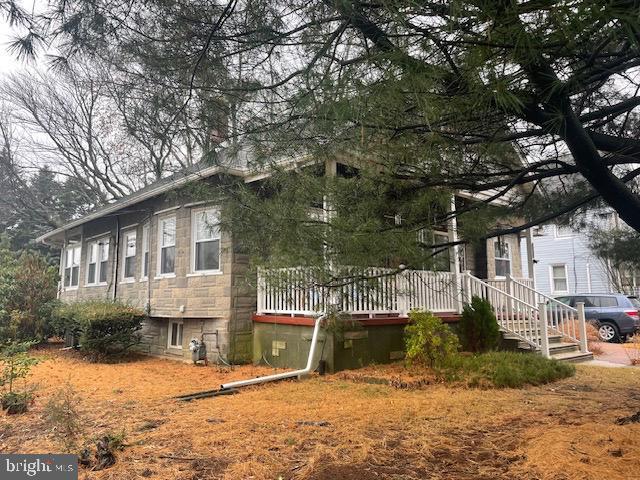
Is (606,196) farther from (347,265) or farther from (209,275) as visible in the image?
(209,275)

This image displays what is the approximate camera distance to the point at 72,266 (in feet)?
52.0

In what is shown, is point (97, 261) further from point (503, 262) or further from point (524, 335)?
point (503, 262)

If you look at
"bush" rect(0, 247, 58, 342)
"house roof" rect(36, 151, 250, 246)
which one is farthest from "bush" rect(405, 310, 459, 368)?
"bush" rect(0, 247, 58, 342)

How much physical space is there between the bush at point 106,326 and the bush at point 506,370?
6.80 meters

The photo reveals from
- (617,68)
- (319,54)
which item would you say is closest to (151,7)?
(319,54)

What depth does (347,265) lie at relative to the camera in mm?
4219

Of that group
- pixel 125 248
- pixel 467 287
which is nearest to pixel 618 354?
pixel 467 287

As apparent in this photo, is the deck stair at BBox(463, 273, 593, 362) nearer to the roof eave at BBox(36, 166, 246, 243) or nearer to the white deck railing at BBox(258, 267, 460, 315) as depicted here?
the white deck railing at BBox(258, 267, 460, 315)

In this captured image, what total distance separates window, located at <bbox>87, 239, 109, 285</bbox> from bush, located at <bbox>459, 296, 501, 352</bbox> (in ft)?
33.4

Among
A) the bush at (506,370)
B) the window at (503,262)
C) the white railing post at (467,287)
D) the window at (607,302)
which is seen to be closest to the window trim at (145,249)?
the white railing post at (467,287)

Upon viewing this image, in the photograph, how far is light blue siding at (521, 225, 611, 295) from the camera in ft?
67.4

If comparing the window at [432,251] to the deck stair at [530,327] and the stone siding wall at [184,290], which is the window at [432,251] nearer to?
the stone siding wall at [184,290]

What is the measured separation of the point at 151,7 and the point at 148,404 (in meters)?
4.49

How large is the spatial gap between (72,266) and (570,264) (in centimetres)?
2096
